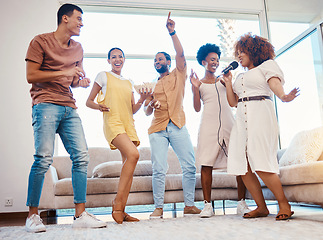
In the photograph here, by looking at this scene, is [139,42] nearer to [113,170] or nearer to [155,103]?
Answer: [113,170]

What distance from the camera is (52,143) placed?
2.15 metres

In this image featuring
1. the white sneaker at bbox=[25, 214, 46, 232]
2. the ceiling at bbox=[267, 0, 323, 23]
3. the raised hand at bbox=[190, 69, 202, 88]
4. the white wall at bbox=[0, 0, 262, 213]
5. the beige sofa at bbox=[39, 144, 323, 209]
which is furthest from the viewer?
the ceiling at bbox=[267, 0, 323, 23]

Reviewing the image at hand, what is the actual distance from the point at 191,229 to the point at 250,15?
4310mm

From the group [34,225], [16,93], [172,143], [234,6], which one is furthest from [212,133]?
[234,6]

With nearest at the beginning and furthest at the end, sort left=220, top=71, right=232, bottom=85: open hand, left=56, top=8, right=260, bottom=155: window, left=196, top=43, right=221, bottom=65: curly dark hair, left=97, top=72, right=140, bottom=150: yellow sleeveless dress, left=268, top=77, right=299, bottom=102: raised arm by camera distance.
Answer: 1. left=268, top=77, right=299, bottom=102: raised arm
2. left=97, top=72, right=140, bottom=150: yellow sleeveless dress
3. left=220, top=71, right=232, bottom=85: open hand
4. left=196, top=43, right=221, bottom=65: curly dark hair
5. left=56, top=8, right=260, bottom=155: window

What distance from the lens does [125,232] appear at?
1.92m

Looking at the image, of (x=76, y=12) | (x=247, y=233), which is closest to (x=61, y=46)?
(x=76, y=12)

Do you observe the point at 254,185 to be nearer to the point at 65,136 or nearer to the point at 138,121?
the point at 65,136

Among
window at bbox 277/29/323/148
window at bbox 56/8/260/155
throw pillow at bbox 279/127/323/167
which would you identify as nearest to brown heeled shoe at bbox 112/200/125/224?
throw pillow at bbox 279/127/323/167

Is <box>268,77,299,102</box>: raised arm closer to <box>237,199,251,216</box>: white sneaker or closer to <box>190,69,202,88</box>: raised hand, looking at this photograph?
<box>190,69,202,88</box>: raised hand

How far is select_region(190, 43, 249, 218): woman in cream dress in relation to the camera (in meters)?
2.71

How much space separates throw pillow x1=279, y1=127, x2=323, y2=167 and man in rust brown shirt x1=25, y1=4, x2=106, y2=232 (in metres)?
1.84

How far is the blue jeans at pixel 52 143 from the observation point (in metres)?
2.09

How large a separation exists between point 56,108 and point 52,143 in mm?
226
